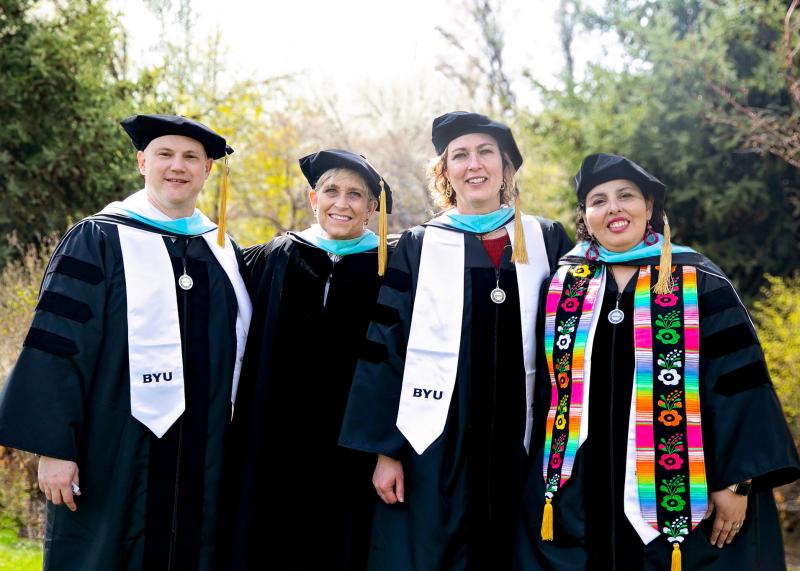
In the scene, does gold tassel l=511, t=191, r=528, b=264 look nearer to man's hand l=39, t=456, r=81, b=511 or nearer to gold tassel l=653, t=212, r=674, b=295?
gold tassel l=653, t=212, r=674, b=295

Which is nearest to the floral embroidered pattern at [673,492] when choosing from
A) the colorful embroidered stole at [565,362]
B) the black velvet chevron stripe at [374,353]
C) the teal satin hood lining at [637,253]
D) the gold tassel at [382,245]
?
the colorful embroidered stole at [565,362]

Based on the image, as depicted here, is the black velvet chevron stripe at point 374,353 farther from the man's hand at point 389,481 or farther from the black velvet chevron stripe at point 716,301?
the black velvet chevron stripe at point 716,301

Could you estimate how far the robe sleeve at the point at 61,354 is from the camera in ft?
9.75

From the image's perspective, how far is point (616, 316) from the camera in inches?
119

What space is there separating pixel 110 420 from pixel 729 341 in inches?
96.4

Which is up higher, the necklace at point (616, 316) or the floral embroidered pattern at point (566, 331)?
the necklace at point (616, 316)

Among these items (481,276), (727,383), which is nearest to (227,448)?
(481,276)

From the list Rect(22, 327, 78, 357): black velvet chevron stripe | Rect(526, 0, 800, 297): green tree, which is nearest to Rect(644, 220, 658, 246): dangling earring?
Rect(22, 327, 78, 357): black velvet chevron stripe

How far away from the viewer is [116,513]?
121 inches

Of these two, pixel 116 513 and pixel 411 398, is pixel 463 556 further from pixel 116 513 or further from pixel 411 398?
pixel 116 513

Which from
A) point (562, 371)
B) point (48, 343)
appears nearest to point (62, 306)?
point (48, 343)

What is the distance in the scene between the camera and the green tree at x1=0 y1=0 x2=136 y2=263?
991cm

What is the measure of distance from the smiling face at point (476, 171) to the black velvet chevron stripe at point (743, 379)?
4.03ft

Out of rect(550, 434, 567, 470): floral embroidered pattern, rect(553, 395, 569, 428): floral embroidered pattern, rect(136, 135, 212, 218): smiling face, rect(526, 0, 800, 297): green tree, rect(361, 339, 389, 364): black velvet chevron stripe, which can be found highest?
rect(526, 0, 800, 297): green tree
